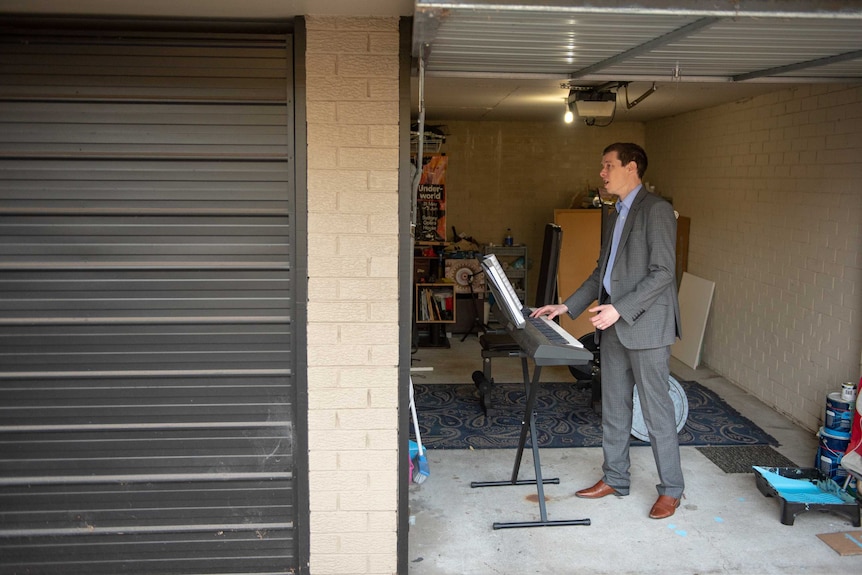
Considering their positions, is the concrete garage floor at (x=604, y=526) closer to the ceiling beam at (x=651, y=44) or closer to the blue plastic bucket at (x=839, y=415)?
the blue plastic bucket at (x=839, y=415)

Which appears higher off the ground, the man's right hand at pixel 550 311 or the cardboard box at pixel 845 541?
the man's right hand at pixel 550 311

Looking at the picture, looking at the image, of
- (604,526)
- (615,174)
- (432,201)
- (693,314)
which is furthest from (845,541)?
(432,201)

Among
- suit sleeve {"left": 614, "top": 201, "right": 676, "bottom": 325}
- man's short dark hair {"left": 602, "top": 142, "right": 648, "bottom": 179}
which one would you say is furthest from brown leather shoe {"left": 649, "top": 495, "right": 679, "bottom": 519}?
man's short dark hair {"left": 602, "top": 142, "right": 648, "bottom": 179}

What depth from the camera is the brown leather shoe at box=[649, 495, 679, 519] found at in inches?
162

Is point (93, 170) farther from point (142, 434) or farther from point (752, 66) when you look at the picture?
point (752, 66)

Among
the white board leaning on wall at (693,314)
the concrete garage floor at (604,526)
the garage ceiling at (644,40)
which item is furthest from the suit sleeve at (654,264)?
the white board leaning on wall at (693,314)

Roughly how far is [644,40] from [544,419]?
131 inches

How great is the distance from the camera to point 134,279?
312 centimetres

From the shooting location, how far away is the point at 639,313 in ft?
13.1

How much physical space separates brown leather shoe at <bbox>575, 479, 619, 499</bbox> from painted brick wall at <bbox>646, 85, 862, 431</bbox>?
185cm

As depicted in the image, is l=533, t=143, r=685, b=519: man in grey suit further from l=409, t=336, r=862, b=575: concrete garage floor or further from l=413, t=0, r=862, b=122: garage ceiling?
l=413, t=0, r=862, b=122: garage ceiling

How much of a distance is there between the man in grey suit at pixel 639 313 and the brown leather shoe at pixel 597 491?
24cm

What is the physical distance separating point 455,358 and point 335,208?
4876 mm

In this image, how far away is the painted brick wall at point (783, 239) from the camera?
5.12 m
